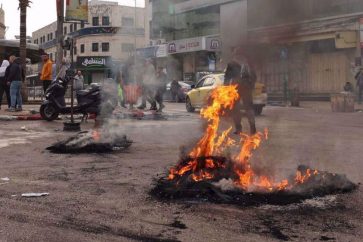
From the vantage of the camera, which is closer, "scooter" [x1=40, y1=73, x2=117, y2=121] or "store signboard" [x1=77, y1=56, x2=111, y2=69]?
"store signboard" [x1=77, y1=56, x2=111, y2=69]

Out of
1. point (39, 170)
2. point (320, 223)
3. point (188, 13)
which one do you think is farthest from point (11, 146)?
point (320, 223)

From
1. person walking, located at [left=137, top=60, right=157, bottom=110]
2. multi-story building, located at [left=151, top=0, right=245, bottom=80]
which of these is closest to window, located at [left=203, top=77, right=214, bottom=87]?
person walking, located at [left=137, top=60, right=157, bottom=110]

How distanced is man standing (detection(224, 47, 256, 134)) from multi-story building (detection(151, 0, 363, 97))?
0.14m

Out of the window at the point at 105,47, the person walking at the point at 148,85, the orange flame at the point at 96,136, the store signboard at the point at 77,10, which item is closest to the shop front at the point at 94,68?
the person walking at the point at 148,85

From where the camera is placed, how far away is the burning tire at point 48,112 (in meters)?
13.1

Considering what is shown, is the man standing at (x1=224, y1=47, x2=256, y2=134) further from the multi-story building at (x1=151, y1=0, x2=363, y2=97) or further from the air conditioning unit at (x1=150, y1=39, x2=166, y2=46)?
the air conditioning unit at (x1=150, y1=39, x2=166, y2=46)

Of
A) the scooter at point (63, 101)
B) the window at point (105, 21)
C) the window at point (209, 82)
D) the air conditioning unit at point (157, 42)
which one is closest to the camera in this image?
the air conditioning unit at point (157, 42)

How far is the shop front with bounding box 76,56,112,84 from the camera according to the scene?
10253mm

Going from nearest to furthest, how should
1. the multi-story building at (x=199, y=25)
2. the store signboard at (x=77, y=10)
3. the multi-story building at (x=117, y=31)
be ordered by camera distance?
the multi-story building at (x=199, y=25), the multi-story building at (x=117, y=31), the store signboard at (x=77, y=10)

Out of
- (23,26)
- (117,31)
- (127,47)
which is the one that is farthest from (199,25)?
(23,26)

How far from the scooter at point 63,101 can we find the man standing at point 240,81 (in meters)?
4.00

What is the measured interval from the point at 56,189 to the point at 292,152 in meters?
4.23

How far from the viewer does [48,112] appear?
13188 mm

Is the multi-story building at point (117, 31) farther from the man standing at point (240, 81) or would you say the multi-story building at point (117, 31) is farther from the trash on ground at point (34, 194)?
the trash on ground at point (34, 194)
